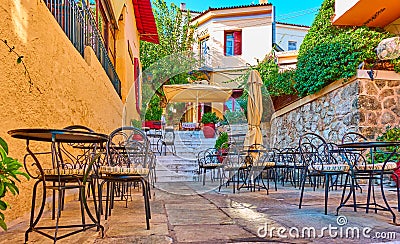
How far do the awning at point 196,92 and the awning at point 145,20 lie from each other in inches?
103

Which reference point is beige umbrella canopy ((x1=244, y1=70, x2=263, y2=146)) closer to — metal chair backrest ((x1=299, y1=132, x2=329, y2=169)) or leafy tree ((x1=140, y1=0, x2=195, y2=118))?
metal chair backrest ((x1=299, y1=132, x2=329, y2=169))

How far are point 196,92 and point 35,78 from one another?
766 cm

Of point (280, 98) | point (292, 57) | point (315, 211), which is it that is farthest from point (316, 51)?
point (292, 57)

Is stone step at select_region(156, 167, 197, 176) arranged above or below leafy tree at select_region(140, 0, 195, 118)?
below

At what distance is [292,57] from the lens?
40.6ft

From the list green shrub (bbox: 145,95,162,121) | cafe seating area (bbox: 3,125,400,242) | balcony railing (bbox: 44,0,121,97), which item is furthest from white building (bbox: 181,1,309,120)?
cafe seating area (bbox: 3,125,400,242)

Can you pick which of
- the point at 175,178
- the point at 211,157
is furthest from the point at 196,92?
the point at 211,157

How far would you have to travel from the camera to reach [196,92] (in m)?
10.1

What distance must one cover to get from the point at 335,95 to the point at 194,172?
2924 millimetres

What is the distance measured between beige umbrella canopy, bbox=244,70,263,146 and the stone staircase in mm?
1524

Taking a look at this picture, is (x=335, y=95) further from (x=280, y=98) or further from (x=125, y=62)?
(x=125, y=62)

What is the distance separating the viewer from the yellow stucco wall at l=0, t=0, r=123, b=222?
2135 millimetres

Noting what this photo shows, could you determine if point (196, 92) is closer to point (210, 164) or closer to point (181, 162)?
point (181, 162)

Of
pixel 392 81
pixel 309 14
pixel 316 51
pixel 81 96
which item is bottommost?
pixel 81 96
